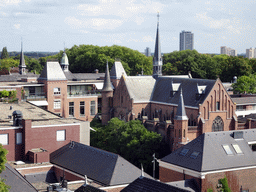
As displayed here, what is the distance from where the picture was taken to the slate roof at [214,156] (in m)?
44.8

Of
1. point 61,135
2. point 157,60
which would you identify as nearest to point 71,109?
point 157,60

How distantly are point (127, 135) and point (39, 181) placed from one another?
982 inches

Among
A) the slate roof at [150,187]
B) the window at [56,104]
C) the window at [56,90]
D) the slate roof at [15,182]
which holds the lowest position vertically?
the slate roof at [15,182]

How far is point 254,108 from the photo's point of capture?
8856cm

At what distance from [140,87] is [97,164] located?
137ft

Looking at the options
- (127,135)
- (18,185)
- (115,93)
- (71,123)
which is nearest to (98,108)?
(115,93)

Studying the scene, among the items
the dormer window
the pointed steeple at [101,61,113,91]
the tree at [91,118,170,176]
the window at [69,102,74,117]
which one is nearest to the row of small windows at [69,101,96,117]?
the window at [69,102,74,117]

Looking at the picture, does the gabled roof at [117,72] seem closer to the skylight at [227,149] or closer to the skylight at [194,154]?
the skylight at [227,149]

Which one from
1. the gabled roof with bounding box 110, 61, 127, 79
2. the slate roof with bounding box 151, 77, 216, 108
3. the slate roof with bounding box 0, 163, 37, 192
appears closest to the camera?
the slate roof with bounding box 0, 163, 37, 192

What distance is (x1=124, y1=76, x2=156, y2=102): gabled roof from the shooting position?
83562 mm

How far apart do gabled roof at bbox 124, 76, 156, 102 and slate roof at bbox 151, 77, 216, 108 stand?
96 centimetres

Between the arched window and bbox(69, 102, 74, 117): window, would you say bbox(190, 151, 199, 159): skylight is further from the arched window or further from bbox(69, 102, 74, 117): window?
bbox(69, 102, 74, 117): window

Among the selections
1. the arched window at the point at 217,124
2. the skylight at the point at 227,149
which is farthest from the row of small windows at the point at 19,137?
the arched window at the point at 217,124

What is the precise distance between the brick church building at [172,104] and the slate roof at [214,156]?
1859 cm
